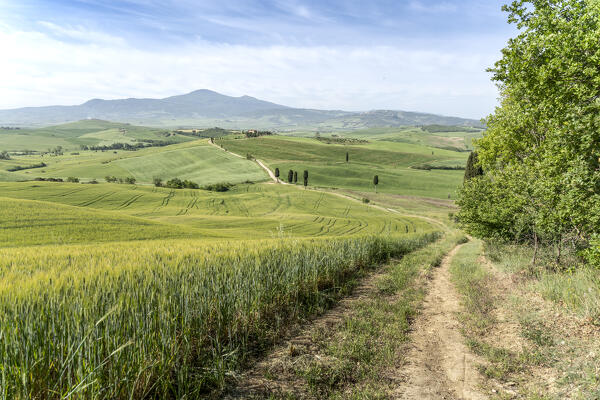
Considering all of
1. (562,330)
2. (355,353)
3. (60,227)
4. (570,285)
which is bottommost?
(60,227)

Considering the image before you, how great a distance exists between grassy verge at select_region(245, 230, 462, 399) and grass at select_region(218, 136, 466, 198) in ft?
334

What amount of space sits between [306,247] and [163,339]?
7.34 meters

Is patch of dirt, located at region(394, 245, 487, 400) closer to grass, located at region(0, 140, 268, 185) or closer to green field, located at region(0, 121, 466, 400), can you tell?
green field, located at region(0, 121, 466, 400)

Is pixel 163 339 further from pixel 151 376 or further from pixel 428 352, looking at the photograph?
pixel 428 352

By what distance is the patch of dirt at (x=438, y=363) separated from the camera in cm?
552

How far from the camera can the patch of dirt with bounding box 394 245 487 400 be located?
5520 millimetres

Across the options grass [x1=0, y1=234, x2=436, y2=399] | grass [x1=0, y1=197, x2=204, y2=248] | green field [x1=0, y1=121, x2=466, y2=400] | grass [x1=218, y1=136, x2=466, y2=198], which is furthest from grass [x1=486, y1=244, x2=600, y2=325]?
grass [x1=218, y1=136, x2=466, y2=198]

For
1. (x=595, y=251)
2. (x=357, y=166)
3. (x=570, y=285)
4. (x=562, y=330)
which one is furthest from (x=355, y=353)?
(x=357, y=166)

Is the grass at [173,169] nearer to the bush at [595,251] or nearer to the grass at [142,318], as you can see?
the grass at [142,318]

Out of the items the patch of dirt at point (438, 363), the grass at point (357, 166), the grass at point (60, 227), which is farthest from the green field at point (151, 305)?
the grass at point (357, 166)

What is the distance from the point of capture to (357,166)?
139000 mm

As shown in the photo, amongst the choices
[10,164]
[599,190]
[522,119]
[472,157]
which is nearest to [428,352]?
[599,190]

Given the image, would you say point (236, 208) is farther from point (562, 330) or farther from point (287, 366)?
point (562, 330)

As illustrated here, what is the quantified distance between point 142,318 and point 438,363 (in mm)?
6118
